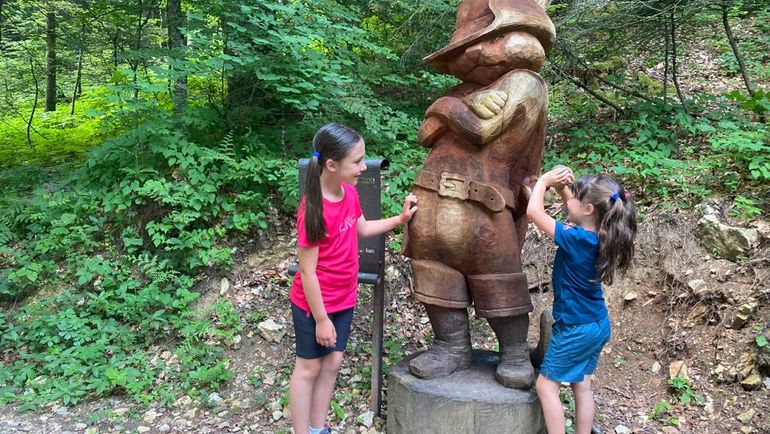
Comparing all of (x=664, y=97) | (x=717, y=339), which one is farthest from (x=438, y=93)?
(x=717, y=339)

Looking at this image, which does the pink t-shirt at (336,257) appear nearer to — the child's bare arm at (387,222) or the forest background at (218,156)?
the child's bare arm at (387,222)

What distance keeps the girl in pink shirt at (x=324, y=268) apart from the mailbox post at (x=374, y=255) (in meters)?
0.42

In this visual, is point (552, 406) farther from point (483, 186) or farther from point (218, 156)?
point (218, 156)

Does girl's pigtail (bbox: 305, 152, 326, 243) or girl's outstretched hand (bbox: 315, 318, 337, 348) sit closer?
girl's pigtail (bbox: 305, 152, 326, 243)

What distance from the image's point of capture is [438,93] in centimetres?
634

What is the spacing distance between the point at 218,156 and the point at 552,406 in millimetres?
3396

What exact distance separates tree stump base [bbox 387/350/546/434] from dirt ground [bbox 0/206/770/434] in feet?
1.67

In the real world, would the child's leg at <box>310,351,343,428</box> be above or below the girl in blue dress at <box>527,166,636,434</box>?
below

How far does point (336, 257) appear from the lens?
2506mm

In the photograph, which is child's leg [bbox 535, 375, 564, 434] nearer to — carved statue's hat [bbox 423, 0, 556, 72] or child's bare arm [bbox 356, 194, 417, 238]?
child's bare arm [bbox 356, 194, 417, 238]

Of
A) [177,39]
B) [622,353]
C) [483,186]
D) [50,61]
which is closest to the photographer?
[483,186]

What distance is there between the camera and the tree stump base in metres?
2.65

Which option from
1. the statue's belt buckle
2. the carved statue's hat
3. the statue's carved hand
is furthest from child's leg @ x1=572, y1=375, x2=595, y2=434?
the carved statue's hat

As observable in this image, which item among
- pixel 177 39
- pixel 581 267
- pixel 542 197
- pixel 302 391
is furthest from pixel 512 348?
pixel 177 39
